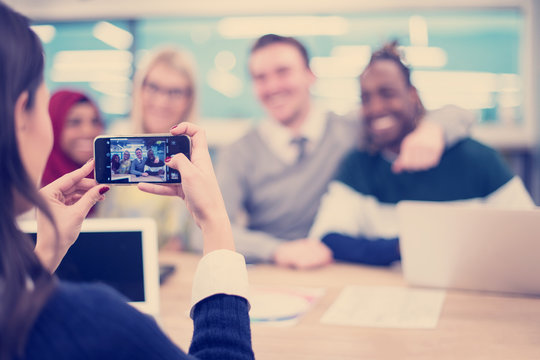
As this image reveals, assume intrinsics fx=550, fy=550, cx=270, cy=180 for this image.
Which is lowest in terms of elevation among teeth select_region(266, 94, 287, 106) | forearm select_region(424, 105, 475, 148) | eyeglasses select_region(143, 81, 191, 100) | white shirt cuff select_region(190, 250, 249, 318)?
white shirt cuff select_region(190, 250, 249, 318)

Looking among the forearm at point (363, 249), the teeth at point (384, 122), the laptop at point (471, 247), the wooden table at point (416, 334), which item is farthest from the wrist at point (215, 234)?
the teeth at point (384, 122)

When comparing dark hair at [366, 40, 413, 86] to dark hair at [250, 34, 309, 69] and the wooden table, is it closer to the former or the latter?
dark hair at [250, 34, 309, 69]

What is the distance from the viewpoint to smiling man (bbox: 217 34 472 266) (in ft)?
8.62

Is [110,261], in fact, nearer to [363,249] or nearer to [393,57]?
[363,249]

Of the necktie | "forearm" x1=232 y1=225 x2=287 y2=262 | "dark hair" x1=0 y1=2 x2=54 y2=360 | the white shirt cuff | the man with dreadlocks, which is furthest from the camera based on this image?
the necktie

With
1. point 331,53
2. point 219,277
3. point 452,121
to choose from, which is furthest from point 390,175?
point 331,53

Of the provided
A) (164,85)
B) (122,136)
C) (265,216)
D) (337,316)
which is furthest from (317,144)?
(122,136)

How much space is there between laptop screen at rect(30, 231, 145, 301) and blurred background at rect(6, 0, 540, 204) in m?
2.78

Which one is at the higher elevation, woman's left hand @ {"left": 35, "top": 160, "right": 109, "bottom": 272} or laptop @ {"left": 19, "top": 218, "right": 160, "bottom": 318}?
woman's left hand @ {"left": 35, "top": 160, "right": 109, "bottom": 272}

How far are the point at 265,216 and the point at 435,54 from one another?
7.21 ft

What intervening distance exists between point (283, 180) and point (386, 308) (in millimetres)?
1297

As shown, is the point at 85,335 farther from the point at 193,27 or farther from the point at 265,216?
the point at 193,27

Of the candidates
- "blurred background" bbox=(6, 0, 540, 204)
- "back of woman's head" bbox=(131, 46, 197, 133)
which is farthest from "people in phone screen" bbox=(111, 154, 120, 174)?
"blurred background" bbox=(6, 0, 540, 204)

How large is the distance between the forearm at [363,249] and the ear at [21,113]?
1348mm
